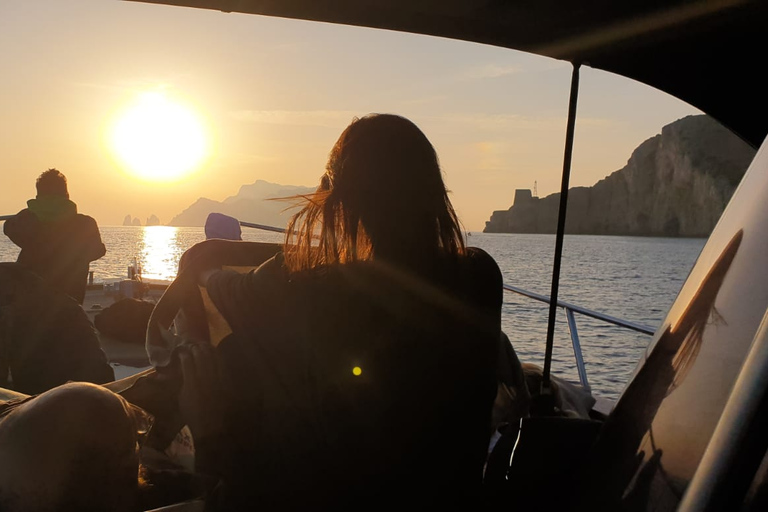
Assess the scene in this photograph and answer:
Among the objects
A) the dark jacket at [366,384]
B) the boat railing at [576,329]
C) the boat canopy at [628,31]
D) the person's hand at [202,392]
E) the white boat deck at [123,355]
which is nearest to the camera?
the dark jacket at [366,384]

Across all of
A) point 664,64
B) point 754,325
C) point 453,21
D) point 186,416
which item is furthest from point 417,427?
point 664,64

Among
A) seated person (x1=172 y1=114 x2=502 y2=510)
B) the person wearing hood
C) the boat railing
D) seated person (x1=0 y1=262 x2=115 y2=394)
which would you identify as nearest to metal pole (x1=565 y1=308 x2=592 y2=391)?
the boat railing

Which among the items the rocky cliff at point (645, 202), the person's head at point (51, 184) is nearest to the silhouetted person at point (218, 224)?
the person's head at point (51, 184)

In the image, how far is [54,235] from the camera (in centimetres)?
473

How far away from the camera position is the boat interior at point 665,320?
0.65m

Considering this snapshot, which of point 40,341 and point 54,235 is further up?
point 54,235

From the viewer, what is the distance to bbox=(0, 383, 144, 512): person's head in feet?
4.14

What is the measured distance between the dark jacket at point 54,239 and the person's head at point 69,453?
358 cm

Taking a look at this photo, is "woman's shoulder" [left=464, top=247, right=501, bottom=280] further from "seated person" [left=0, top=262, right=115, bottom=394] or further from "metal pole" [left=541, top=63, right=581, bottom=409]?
"seated person" [left=0, top=262, right=115, bottom=394]

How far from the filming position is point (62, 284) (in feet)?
15.5

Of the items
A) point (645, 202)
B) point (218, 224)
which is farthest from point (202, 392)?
point (645, 202)

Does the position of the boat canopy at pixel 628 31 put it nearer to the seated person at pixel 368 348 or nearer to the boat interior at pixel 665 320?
the boat interior at pixel 665 320

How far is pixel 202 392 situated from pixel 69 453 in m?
0.39

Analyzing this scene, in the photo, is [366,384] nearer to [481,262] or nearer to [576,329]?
[481,262]
